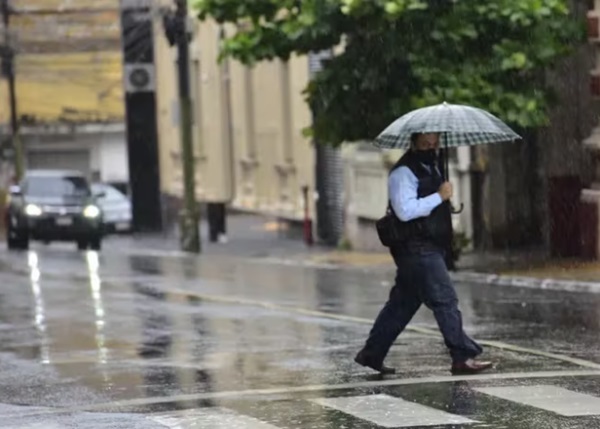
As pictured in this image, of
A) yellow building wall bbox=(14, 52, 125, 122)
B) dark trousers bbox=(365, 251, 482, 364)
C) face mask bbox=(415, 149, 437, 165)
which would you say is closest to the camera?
dark trousers bbox=(365, 251, 482, 364)

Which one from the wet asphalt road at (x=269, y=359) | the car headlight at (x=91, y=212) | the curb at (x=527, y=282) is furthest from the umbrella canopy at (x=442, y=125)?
the car headlight at (x=91, y=212)

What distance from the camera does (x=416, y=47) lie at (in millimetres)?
20484

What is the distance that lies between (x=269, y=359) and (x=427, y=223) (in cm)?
209

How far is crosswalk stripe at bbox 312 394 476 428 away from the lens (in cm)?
915

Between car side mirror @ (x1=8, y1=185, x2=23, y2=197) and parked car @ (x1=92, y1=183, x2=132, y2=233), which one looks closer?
car side mirror @ (x1=8, y1=185, x2=23, y2=197)

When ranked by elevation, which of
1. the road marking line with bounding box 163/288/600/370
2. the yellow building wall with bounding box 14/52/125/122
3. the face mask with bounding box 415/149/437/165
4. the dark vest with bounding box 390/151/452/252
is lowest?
the road marking line with bounding box 163/288/600/370

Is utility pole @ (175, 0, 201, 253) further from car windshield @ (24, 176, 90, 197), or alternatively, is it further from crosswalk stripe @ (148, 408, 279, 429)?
crosswalk stripe @ (148, 408, 279, 429)

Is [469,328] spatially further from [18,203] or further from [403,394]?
[18,203]

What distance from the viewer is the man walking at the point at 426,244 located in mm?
10953

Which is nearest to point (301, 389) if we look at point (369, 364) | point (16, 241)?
point (369, 364)

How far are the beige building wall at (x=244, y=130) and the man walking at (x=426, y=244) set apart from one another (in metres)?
20.7

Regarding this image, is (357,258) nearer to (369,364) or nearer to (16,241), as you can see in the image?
(16,241)

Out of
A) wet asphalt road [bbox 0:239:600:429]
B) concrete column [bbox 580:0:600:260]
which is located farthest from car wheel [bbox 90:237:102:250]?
concrete column [bbox 580:0:600:260]

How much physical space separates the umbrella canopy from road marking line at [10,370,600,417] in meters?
1.67
